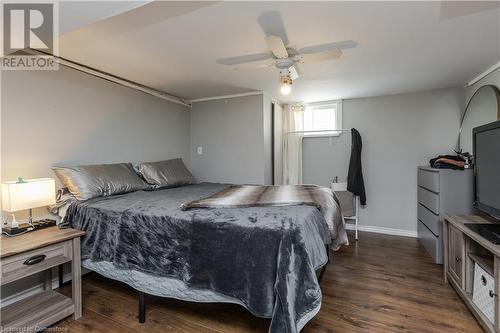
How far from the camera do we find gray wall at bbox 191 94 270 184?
144 inches

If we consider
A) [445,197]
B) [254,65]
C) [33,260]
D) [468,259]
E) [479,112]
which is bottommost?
[468,259]

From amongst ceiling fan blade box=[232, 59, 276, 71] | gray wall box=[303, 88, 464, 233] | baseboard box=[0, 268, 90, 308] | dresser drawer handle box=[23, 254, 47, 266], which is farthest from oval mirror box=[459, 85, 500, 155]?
baseboard box=[0, 268, 90, 308]

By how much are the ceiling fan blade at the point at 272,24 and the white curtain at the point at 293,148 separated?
2.33 meters

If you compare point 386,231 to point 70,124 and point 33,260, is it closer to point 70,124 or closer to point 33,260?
point 33,260

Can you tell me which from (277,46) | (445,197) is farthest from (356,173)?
(277,46)

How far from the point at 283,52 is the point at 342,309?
2.07 m

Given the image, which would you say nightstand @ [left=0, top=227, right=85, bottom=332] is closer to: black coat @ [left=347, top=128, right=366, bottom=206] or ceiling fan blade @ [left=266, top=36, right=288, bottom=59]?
ceiling fan blade @ [left=266, top=36, right=288, bottom=59]

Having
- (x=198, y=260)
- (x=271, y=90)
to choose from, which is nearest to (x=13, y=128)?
(x=198, y=260)

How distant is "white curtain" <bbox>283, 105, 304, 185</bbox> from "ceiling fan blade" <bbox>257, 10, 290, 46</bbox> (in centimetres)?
233

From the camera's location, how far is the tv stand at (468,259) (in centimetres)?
154

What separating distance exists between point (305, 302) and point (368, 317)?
2.59 feet

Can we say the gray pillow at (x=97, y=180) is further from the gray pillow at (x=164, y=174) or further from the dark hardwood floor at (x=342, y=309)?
the dark hardwood floor at (x=342, y=309)

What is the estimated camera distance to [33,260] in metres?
1.63

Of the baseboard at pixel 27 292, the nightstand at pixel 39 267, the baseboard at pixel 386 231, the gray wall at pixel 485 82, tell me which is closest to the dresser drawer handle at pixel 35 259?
the nightstand at pixel 39 267
